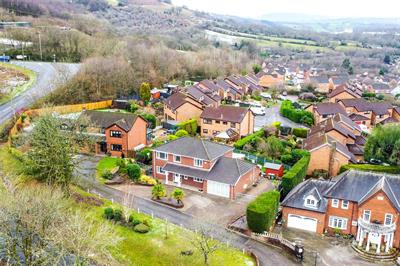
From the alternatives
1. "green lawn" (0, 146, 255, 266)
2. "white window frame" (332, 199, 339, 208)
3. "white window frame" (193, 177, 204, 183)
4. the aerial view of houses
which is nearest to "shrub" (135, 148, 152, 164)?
the aerial view of houses

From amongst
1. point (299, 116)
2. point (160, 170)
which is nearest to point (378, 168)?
point (160, 170)

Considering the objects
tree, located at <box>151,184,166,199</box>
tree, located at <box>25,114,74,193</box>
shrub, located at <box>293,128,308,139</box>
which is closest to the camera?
tree, located at <box>25,114,74,193</box>

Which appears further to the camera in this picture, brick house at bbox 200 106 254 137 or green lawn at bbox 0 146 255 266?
brick house at bbox 200 106 254 137

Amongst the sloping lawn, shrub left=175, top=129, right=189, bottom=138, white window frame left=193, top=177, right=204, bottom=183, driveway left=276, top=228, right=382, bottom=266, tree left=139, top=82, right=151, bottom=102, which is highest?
tree left=139, top=82, right=151, bottom=102

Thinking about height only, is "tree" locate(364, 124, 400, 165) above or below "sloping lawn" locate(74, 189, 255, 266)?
above

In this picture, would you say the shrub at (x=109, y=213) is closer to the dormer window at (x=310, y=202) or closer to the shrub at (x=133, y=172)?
the shrub at (x=133, y=172)

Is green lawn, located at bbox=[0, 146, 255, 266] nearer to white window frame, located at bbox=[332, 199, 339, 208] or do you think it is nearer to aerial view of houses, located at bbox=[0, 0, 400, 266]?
aerial view of houses, located at bbox=[0, 0, 400, 266]

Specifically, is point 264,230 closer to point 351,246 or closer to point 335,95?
point 351,246
